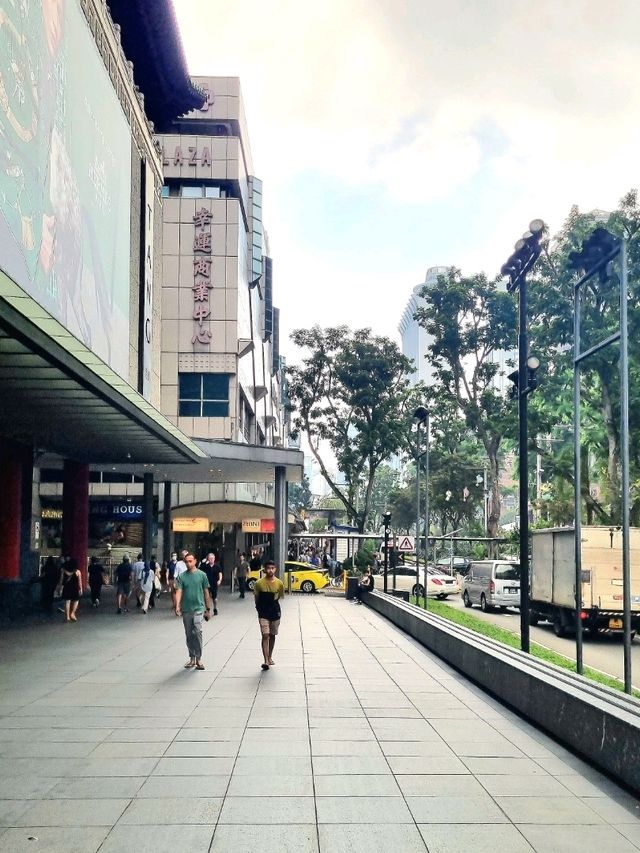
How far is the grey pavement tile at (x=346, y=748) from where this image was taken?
26.5ft

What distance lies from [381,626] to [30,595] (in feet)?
33.5

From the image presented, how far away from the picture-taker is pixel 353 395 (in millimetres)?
47062

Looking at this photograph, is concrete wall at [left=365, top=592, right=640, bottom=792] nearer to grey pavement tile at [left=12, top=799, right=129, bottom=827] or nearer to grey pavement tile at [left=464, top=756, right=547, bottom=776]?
grey pavement tile at [left=464, top=756, right=547, bottom=776]

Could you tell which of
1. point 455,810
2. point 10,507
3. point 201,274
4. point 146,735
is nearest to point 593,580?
point 146,735

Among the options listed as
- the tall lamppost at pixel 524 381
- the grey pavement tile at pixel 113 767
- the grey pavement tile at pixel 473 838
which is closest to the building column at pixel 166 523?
the tall lamppost at pixel 524 381

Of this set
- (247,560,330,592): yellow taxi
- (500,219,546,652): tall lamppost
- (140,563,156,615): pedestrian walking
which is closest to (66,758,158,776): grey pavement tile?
(500,219,546,652): tall lamppost

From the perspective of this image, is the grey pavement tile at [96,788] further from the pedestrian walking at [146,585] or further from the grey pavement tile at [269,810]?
the pedestrian walking at [146,585]

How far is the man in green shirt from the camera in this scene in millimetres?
13477

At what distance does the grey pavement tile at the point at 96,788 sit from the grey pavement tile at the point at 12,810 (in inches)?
8.2

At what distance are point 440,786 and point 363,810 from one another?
3.14ft

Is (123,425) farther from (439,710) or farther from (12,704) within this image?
(439,710)

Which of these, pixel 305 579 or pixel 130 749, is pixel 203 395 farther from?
pixel 130 749

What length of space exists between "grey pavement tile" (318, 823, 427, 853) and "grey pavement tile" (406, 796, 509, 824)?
0.28 metres

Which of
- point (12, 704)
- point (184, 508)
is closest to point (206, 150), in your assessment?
point (184, 508)
